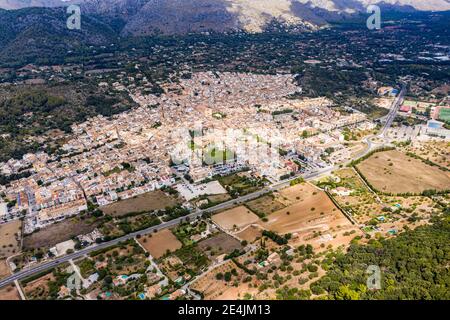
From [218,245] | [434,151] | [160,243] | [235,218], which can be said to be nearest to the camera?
[218,245]

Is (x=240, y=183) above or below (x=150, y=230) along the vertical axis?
above

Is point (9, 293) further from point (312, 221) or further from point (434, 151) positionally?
point (434, 151)

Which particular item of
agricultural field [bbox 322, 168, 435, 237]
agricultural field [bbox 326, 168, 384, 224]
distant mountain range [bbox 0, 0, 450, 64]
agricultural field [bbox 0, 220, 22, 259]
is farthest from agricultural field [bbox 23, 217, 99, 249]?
distant mountain range [bbox 0, 0, 450, 64]

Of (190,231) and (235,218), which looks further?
(235,218)

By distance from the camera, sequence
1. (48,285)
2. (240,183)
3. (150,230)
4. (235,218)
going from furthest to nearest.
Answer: (240,183)
(235,218)
(150,230)
(48,285)

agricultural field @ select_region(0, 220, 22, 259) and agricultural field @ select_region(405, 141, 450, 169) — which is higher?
agricultural field @ select_region(405, 141, 450, 169)

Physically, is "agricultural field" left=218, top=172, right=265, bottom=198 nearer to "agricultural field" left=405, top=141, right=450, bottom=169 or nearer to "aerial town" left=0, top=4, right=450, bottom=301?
"aerial town" left=0, top=4, right=450, bottom=301

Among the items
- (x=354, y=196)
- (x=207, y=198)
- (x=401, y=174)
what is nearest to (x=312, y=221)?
(x=354, y=196)
